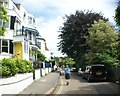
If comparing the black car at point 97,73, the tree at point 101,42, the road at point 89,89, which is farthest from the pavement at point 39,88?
the tree at point 101,42

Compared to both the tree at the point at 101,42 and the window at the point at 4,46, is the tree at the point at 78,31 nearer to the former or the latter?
the tree at the point at 101,42

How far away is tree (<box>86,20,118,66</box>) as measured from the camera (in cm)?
4431

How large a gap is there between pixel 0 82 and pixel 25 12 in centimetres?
4462

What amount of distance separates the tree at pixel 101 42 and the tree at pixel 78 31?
13.4ft

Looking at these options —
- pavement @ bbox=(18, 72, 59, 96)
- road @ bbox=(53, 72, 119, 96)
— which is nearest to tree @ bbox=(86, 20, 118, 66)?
pavement @ bbox=(18, 72, 59, 96)

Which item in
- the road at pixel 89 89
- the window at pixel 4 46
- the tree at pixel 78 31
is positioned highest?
the tree at pixel 78 31

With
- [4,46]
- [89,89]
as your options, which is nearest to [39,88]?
[89,89]

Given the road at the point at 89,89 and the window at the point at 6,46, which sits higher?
the window at the point at 6,46

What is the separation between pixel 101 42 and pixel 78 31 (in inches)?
328

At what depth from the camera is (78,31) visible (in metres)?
54.8

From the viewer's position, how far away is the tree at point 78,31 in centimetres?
5494

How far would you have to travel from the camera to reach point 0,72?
16391 mm

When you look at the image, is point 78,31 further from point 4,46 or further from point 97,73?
point 97,73

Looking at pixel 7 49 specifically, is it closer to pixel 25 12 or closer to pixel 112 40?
pixel 112 40
